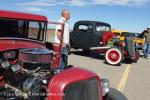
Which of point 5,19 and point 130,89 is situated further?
point 130,89

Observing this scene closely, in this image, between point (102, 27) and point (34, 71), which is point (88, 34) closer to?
point (102, 27)

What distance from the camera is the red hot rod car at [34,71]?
4719 millimetres

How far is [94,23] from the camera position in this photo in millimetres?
18094

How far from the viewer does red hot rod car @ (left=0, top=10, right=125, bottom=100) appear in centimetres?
472

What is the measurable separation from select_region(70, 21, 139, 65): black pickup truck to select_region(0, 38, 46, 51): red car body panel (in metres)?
8.52

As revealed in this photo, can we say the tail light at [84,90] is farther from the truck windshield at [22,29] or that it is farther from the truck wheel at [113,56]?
the truck wheel at [113,56]

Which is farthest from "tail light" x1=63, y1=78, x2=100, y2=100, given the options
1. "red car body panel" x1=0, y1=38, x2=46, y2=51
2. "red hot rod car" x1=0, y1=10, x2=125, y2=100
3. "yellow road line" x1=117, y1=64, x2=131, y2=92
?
"yellow road line" x1=117, y1=64, x2=131, y2=92

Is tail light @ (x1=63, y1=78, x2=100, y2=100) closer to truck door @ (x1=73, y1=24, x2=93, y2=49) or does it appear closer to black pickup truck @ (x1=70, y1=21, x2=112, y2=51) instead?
black pickup truck @ (x1=70, y1=21, x2=112, y2=51)

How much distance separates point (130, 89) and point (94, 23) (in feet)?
29.5

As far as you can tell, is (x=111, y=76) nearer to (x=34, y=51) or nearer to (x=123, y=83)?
(x=123, y=83)

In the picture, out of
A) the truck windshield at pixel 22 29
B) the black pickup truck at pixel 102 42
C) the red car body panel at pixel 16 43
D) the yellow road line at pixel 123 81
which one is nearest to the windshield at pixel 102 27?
the black pickup truck at pixel 102 42

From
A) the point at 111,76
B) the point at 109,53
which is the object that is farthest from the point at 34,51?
the point at 109,53

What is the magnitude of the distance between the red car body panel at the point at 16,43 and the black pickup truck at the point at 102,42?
852 cm

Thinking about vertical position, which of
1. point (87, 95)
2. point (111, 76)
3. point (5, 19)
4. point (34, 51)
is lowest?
point (111, 76)
